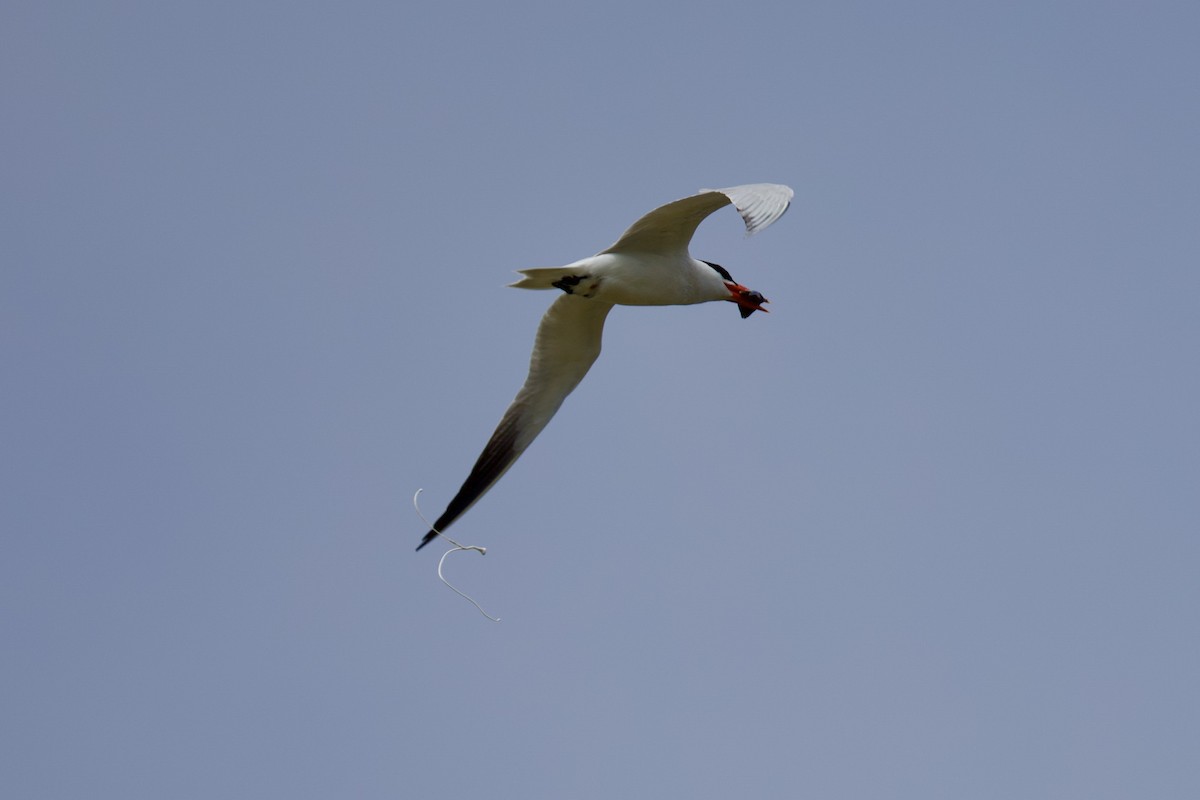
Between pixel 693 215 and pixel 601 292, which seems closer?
pixel 693 215

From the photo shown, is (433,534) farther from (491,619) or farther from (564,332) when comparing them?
(491,619)

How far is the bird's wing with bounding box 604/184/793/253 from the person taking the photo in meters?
7.88

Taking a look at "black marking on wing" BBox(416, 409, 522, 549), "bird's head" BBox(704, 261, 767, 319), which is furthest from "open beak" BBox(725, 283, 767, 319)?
"black marking on wing" BBox(416, 409, 522, 549)

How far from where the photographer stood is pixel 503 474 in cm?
1123

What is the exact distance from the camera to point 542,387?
37.3 ft

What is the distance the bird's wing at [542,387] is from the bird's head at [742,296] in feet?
2.87

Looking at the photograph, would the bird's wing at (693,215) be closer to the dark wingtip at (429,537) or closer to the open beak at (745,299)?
the open beak at (745,299)

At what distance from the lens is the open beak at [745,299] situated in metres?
10.8

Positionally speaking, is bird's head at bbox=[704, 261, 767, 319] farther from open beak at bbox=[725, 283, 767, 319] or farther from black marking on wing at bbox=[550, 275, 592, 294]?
black marking on wing at bbox=[550, 275, 592, 294]

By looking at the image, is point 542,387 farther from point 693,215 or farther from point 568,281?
point 693,215

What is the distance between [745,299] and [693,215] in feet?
4.90

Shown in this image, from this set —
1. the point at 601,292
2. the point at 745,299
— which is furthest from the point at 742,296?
the point at 601,292

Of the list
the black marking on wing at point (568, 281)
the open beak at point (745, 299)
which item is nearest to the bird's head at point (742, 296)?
the open beak at point (745, 299)

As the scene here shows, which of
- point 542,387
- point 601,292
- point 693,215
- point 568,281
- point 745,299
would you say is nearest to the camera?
point 693,215
